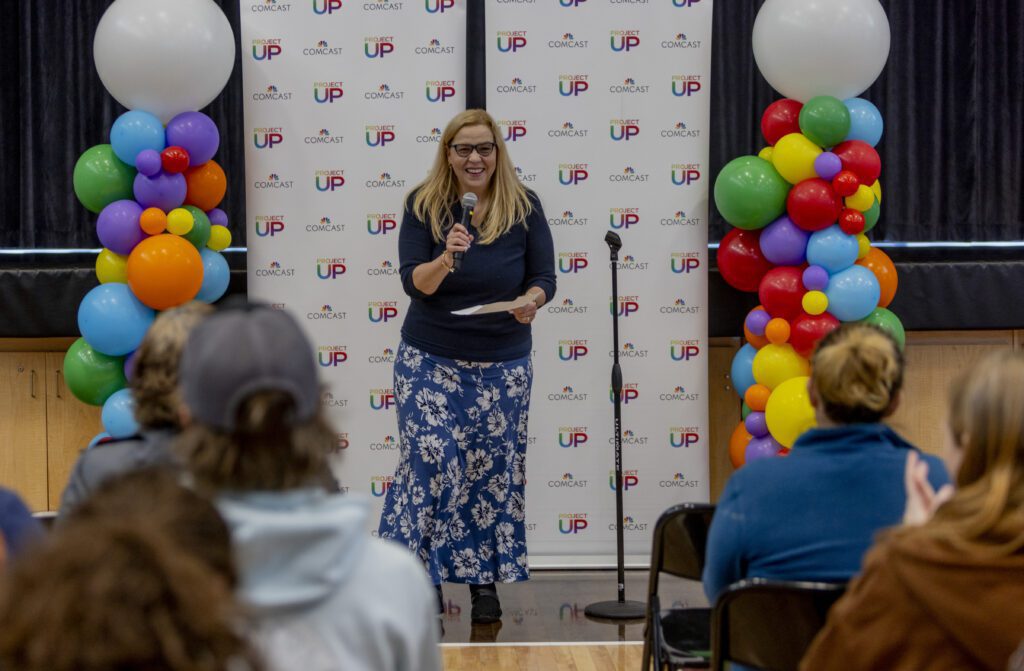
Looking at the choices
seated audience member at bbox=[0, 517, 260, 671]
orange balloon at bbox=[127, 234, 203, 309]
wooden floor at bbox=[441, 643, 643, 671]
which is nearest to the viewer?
seated audience member at bbox=[0, 517, 260, 671]

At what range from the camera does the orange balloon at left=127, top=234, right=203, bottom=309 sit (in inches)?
171

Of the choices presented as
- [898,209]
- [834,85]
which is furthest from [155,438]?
[898,209]

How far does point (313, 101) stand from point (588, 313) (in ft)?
4.73

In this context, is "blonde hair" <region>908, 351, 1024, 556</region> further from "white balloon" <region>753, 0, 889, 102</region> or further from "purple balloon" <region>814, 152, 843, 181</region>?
"white balloon" <region>753, 0, 889, 102</region>

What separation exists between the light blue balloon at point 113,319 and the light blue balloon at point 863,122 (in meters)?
2.81

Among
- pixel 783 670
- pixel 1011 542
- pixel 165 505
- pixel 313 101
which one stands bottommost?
pixel 783 670

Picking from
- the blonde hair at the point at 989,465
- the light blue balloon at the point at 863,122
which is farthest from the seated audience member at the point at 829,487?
the light blue balloon at the point at 863,122

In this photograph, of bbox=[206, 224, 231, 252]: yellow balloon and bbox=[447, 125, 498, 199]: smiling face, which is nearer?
bbox=[447, 125, 498, 199]: smiling face

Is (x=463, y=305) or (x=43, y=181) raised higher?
(x=43, y=181)

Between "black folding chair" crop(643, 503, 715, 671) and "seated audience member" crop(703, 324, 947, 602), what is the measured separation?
1.14 ft

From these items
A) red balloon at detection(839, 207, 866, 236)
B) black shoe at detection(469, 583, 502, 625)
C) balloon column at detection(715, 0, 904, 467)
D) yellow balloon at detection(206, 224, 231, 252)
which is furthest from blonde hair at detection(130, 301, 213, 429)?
red balloon at detection(839, 207, 866, 236)

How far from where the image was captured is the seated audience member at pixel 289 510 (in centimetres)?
129

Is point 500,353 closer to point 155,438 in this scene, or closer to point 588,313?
point 588,313

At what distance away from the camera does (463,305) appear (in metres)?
4.07
